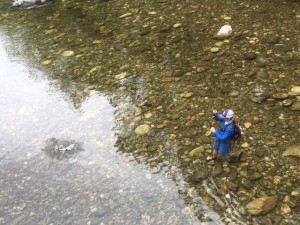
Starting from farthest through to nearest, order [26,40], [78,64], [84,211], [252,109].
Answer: [26,40]
[78,64]
[252,109]
[84,211]

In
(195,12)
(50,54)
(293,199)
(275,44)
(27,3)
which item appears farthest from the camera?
(27,3)

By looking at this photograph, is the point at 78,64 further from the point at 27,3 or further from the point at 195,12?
the point at 27,3

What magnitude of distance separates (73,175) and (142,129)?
1.81 metres

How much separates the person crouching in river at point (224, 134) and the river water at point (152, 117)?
0.21 m

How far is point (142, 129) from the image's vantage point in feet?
24.3

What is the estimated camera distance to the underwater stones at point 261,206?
5.16 meters

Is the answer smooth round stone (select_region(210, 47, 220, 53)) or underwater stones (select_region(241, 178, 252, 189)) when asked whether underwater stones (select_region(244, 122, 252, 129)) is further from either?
smooth round stone (select_region(210, 47, 220, 53))

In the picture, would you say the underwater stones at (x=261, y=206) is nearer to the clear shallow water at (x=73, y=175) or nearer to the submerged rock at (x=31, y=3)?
the clear shallow water at (x=73, y=175)

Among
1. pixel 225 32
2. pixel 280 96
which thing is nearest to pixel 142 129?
pixel 280 96

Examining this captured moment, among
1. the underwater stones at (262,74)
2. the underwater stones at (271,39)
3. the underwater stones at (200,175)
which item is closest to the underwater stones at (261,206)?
the underwater stones at (200,175)

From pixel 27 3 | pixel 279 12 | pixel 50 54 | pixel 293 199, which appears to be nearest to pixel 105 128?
pixel 293 199

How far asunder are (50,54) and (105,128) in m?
5.17

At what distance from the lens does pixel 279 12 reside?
36.7ft

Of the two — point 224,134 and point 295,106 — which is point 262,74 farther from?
point 224,134
